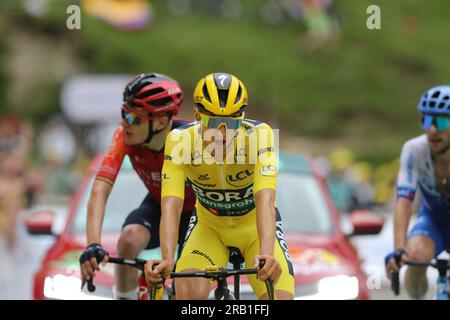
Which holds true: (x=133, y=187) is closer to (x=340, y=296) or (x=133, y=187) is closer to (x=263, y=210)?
(x=340, y=296)

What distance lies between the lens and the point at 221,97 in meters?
5.36

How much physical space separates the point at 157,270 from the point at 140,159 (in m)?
1.77

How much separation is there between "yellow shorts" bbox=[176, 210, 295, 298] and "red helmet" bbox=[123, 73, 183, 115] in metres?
0.72

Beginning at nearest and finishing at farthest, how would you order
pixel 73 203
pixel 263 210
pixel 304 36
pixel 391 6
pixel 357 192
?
Result: pixel 263 210, pixel 73 203, pixel 357 192, pixel 391 6, pixel 304 36

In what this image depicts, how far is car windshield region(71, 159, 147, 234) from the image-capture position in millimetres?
7965

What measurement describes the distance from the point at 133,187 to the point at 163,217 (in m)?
2.89

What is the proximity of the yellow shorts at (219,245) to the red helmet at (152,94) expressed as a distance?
72 cm

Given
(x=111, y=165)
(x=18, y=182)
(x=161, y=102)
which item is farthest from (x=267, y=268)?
(x=18, y=182)

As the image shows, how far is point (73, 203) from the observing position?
8.18 metres

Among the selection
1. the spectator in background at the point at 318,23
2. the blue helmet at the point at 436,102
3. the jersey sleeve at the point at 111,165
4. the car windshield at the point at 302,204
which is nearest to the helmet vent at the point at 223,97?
the jersey sleeve at the point at 111,165

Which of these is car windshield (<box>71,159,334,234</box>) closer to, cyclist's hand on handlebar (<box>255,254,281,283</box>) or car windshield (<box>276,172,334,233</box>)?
car windshield (<box>276,172,334,233</box>)

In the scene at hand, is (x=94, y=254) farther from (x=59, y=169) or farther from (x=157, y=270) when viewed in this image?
(x=59, y=169)

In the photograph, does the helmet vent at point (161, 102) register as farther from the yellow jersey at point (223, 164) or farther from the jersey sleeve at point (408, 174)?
the jersey sleeve at point (408, 174)
